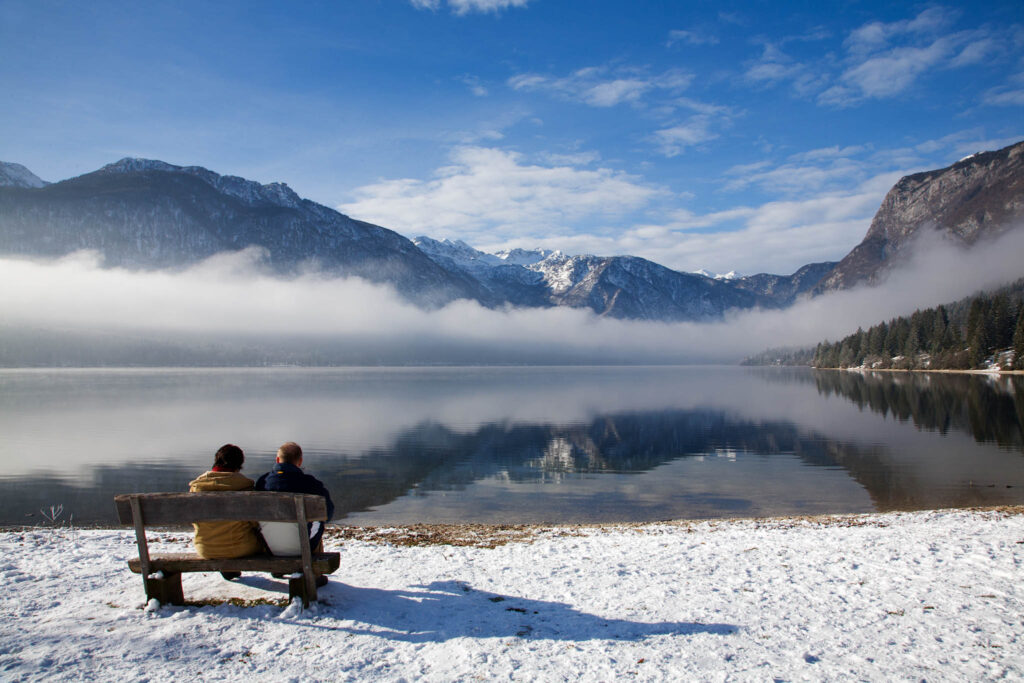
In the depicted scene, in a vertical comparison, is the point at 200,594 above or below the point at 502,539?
above

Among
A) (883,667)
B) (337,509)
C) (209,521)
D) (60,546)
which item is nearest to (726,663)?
(883,667)

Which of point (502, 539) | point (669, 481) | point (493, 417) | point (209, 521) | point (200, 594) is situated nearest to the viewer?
point (209, 521)

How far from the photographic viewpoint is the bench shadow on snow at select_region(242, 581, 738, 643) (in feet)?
28.3

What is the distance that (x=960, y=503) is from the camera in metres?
26.1

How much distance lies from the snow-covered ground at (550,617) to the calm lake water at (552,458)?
1253 cm

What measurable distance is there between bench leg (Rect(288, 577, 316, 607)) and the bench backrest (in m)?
Answer: 1.15

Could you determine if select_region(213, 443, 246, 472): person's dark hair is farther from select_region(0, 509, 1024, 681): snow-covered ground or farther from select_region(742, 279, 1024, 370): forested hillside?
select_region(742, 279, 1024, 370): forested hillside

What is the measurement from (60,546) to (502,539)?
10.9 metres

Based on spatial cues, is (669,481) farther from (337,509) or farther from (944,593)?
(944,593)

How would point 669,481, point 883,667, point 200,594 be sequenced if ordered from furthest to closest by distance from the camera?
point 669,481
point 200,594
point 883,667

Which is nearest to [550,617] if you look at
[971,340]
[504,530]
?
[504,530]

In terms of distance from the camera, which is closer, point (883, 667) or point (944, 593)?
point (883, 667)

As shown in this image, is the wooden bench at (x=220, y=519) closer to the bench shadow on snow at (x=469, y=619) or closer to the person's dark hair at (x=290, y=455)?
the bench shadow on snow at (x=469, y=619)

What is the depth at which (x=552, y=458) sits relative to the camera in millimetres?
41344
